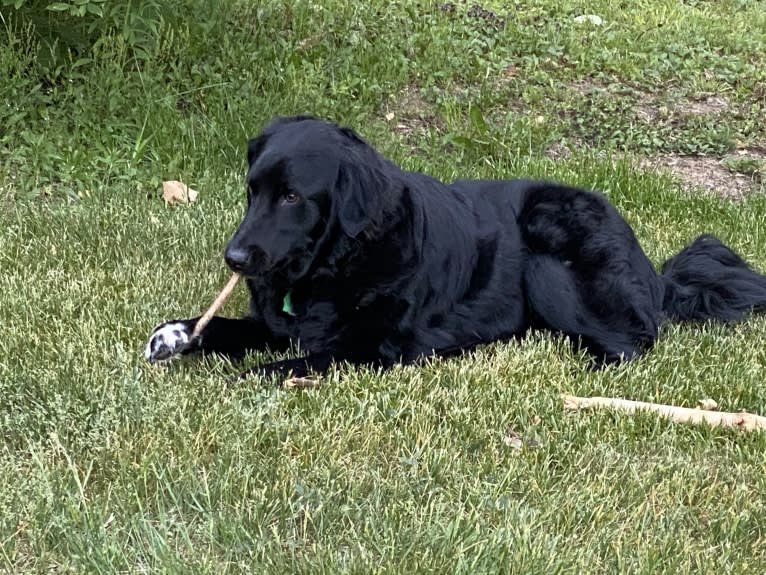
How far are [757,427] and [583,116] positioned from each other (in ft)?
13.1

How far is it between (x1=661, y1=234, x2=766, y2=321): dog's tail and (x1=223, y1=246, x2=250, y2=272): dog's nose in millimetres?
1794

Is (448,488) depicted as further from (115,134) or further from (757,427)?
(115,134)

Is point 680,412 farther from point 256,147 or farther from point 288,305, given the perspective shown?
point 256,147

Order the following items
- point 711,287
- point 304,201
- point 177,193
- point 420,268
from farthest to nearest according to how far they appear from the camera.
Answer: point 177,193
point 711,287
point 420,268
point 304,201

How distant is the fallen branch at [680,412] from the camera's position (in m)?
2.71

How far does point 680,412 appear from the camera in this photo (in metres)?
2.76

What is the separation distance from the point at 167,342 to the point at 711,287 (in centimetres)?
218

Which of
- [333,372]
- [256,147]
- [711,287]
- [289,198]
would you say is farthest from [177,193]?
[711,287]

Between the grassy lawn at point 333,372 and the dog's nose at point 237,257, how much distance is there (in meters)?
0.36

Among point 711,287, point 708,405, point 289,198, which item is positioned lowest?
point 708,405

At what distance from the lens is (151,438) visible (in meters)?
2.38

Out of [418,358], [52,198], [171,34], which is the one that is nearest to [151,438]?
[418,358]

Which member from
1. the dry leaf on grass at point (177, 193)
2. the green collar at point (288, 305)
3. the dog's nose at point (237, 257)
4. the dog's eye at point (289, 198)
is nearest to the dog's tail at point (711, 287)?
the green collar at point (288, 305)

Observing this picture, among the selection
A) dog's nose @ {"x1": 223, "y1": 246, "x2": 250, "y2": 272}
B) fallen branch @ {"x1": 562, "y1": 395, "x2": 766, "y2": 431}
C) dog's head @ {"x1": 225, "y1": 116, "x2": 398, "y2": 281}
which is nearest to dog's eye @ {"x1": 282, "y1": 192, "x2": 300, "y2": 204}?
dog's head @ {"x1": 225, "y1": 116, "x2": 398, "y2": 281}
